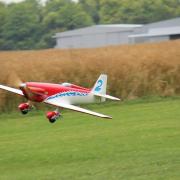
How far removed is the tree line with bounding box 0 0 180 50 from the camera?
83.9 m

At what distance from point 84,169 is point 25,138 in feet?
17.1

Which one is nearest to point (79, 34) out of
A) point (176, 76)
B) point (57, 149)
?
point (176, 76)

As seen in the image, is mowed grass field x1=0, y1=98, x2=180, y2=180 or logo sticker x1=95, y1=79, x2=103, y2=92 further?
mowed grass field x1=0, y1=98, x2=180, y2=180

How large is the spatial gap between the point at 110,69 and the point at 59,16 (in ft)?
237

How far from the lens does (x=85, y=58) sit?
2531 centimetres

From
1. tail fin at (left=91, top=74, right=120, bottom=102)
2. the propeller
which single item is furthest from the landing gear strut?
tail fin at (left=91, top=74, right=120, bottom=102)

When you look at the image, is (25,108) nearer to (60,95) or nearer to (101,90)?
(60,95)

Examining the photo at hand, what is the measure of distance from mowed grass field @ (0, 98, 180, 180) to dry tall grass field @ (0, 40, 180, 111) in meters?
1.34

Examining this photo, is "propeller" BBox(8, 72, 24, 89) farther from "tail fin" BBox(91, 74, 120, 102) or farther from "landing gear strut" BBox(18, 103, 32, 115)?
"tail fin" BBox(91, 74, 120, 102)

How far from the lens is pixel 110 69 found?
1021 inches

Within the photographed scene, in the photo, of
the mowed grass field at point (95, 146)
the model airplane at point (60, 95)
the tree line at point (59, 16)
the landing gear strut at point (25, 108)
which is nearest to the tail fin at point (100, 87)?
the model airplane at point (60, 95)

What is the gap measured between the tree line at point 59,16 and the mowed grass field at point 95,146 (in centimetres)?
5817

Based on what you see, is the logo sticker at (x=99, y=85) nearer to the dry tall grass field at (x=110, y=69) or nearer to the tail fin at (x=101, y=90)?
the tail fin at (x=101, y=90)

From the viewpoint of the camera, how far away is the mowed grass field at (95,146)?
12984mm
